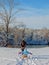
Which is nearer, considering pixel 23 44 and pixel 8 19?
pixel 23 44

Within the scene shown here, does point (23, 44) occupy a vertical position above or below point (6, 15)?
below

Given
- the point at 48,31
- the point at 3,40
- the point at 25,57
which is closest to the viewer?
the point at 25,57

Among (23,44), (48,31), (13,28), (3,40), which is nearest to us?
(23,44)

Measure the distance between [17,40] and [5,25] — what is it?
6.18 ft

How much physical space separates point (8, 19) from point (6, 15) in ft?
1.45

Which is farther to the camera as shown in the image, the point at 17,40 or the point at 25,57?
the point at 17,40

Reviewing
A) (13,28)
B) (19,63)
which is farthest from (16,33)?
(19,63)

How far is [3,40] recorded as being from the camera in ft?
65.1

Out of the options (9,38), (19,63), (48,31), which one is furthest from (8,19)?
(19,63)

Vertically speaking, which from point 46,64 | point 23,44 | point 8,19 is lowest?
point 46,64

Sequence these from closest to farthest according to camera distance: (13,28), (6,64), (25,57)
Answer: (6,64)
(25,57)
(13,28)

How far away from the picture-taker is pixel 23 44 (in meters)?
9.13

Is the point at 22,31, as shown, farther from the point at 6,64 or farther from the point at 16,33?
the point at 6,64

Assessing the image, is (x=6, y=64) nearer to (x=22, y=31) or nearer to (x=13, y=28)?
(x=13, y=28)
